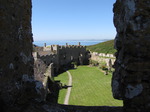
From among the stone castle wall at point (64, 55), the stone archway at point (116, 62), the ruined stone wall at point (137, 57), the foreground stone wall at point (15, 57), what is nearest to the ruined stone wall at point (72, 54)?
the stone castle wall at point (64, 55)

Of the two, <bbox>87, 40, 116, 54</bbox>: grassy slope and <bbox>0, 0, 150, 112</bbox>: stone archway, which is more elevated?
<bbox>0, 0, 150, 112</bbox>: stone archway

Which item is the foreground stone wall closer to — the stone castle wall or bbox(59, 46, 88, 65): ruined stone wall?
the stone castle wall

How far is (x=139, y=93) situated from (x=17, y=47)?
9.35 ft

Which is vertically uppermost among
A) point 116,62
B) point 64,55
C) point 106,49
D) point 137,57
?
point 137,57

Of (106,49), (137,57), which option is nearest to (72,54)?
(106,49)

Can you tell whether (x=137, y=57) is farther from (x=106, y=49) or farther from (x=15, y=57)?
(x=106, y=49)

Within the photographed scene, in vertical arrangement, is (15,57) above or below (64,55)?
above

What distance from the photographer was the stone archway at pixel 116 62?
3125mm

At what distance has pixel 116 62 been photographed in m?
3.88

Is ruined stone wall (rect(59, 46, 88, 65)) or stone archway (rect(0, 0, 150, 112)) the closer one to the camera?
stone archway (rect(0, 0, 150, 112))

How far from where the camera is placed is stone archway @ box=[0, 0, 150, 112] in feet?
10.3

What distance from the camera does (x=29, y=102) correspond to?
4.18 m

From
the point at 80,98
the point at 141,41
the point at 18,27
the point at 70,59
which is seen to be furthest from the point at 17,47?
the point at 70,59

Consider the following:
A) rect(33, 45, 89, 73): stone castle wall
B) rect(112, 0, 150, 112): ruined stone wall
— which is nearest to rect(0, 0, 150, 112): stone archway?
rect(112, 0, 150, 112): ruined stone wall
